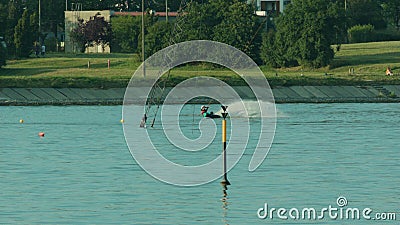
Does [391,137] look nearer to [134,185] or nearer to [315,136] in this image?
[315,136]

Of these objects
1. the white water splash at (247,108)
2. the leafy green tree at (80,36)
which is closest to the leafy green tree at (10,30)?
the leafy green tree at (80,36)

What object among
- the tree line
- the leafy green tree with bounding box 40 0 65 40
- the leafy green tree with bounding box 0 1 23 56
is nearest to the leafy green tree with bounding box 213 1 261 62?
the tree line

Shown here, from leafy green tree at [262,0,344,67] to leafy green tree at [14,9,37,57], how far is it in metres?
24.7

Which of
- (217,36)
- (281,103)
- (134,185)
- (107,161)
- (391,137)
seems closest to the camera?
(134,185)

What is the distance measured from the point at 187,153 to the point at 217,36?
63520mm

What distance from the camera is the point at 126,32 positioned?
130625 millimetres

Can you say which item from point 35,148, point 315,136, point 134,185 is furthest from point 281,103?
point 134,185

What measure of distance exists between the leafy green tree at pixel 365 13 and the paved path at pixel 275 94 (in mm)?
48736

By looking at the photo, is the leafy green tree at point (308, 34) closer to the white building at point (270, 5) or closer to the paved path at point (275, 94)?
the paved path at point (275, 94)

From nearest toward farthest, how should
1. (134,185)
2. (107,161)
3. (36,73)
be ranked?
(134,185), (107,161), (36,73)

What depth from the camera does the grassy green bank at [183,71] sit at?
91.2 meters

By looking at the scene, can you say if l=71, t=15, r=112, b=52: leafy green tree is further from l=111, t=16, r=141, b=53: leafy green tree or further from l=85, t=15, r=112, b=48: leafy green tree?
l=111, t=16, r=141, b=53: leafy green tree

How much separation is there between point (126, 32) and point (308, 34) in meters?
31.1

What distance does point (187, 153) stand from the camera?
4716cm
